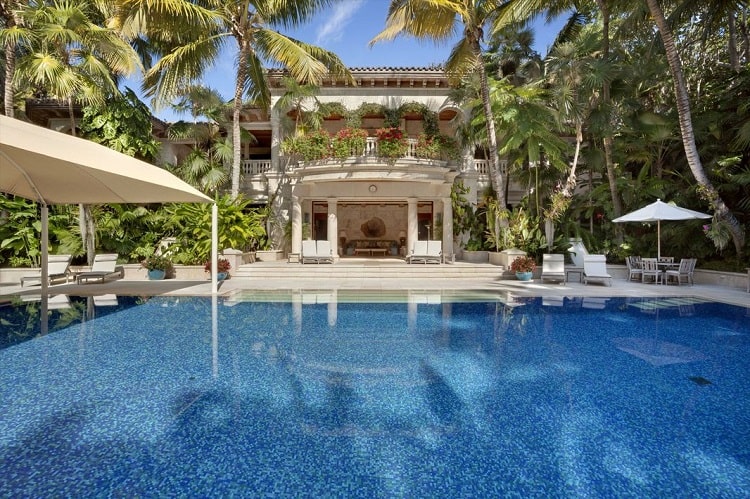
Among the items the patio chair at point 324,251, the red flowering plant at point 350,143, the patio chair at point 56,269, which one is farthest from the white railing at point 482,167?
the patio chair at point 56,269

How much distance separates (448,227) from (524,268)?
5620mm

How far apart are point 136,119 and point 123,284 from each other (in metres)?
7.57

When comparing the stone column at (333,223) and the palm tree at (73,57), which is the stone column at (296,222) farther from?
the palm tree at (73,57)

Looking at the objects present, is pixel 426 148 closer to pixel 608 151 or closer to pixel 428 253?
pixel 428 253

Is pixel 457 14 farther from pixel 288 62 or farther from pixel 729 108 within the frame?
pixel 729 108

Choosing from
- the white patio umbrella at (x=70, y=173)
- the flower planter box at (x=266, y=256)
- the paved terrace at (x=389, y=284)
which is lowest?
the paved terrace at (x=389, y=284)

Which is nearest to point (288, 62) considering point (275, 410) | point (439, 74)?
point (439, 74)

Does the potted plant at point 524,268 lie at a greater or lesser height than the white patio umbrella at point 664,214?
lesser

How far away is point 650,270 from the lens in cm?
1388

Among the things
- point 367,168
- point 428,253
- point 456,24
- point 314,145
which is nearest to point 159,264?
point 314,145

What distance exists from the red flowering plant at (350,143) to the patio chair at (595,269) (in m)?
10.0

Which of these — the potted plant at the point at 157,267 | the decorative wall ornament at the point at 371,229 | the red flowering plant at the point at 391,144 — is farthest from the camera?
the decorative wall ornament at the point at 371,229

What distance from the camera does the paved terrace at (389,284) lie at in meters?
11.7

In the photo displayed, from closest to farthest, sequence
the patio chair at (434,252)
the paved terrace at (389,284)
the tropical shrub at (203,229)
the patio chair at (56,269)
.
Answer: the paved terrace at (389,284) → the patio chair at (56,269) → the tropical shrub at (203,229) → the patio chair at (434,252)
